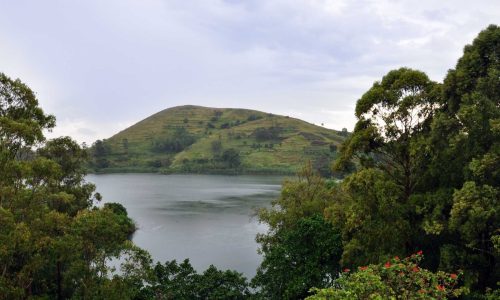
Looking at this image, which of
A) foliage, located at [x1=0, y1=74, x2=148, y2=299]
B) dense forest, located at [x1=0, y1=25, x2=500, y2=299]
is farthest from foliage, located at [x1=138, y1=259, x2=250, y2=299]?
foliage, located at [x1=0, y1=74, x2=148, y2=299]

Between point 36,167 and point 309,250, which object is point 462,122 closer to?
point 309,250

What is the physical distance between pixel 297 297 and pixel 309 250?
10.5 feet

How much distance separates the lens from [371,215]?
2117cm

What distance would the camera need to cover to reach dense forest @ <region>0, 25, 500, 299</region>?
55.2 feet

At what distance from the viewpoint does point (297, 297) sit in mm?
25703

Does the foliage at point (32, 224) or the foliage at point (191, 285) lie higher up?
the foliage at point (32, 224)

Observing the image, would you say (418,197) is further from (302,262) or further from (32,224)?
(32,224)

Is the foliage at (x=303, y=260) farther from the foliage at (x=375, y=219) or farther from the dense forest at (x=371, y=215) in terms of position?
the foliage at (x=375, y=219)

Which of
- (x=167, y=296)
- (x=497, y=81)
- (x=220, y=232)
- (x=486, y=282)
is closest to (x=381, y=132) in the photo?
(x=497, y=81)

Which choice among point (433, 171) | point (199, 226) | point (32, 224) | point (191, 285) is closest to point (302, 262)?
point (191, 285)

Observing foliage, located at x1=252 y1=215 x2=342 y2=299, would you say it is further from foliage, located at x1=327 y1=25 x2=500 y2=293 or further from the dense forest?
foliage, located at x1=327 y1=25 x2=500 y2=293

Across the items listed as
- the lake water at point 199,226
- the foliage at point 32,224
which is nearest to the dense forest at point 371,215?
the foliage at point 32,224

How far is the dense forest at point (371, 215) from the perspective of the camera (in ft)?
55.2

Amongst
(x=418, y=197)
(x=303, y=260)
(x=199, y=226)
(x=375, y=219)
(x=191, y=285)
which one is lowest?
(x=199, y=226)
